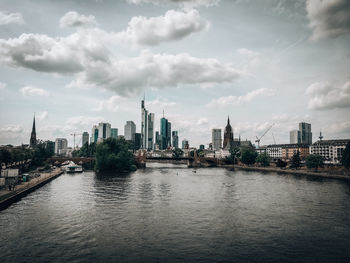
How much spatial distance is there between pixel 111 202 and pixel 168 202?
11954 mm

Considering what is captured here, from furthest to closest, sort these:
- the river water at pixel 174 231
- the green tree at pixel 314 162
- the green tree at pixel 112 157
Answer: the green tree at pixel 112 157, the green tree at pixel 314 162, the river water at pixel 174 231

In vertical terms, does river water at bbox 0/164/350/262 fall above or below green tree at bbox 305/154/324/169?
below

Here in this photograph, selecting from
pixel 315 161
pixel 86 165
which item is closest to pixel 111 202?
pixel 315 161

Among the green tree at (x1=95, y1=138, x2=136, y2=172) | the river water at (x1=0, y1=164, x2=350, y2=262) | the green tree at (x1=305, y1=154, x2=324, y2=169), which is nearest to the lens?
the river water at (x1=0, y1=164, x2=350, y2=262)

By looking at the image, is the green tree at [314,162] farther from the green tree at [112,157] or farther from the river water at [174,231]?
the green tree at [112,157]

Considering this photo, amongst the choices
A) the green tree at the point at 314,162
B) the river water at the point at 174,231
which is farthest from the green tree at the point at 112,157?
the green tree at the point at 314,162

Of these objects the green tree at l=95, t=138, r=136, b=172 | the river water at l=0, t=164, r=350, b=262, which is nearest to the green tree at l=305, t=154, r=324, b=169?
the river water at l=0, t=164, r=350, b=262

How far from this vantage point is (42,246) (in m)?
30.4

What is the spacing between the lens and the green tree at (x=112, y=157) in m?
145

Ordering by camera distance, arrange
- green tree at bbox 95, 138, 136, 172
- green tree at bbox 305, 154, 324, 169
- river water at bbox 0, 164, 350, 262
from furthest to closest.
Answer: green tree at bbox 95, 138, 136, 172 → green tree at bbox 305, 154, 324, 169 → river water at bbox 0, 164, 350, 262

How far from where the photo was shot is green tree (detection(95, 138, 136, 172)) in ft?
474

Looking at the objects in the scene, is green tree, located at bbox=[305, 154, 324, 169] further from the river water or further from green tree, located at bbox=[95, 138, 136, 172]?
green tree, located at bbox=[95, 138, 136, 172]

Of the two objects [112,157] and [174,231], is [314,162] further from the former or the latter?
[174,231]

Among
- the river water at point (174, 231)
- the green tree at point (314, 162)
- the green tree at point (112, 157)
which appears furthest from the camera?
the green tree at point (112, 157)
